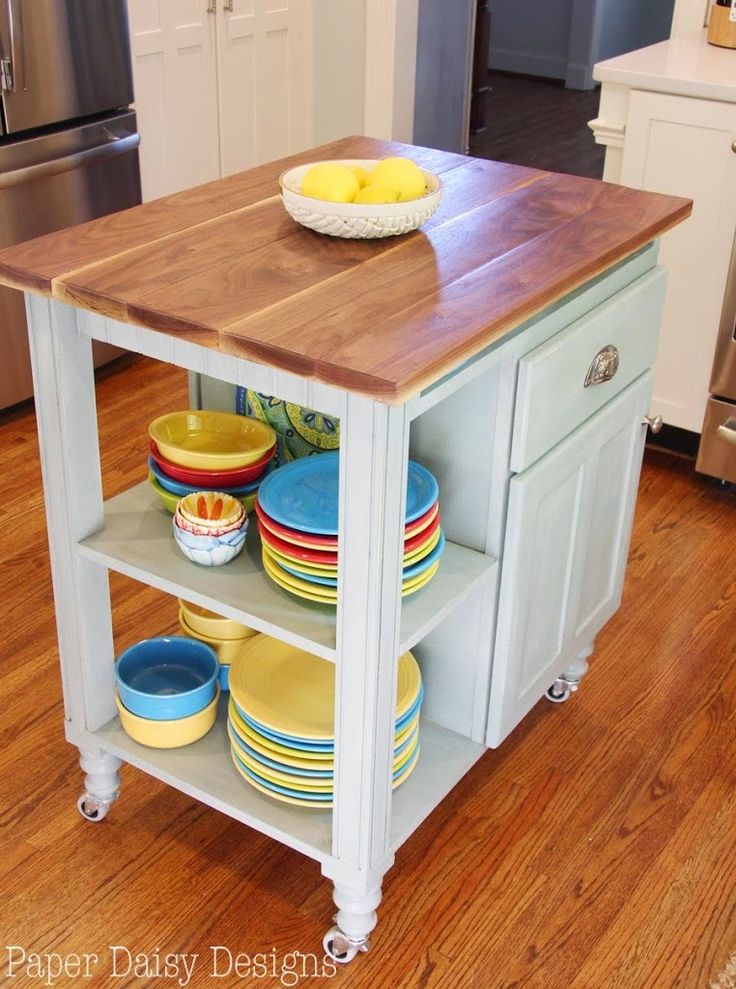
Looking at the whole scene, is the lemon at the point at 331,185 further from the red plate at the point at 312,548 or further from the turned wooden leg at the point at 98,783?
the turned wooden leg at the point at 98,783

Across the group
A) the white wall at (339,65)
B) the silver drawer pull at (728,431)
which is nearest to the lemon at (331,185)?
the silver drawer pull at (728,431)

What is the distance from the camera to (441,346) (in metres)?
1.30

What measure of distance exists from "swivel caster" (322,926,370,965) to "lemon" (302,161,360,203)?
1.00 metres

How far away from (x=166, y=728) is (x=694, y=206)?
1.69 meters

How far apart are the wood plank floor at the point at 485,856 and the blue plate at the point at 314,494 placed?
1.94 feet

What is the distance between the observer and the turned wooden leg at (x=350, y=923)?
5.29ft

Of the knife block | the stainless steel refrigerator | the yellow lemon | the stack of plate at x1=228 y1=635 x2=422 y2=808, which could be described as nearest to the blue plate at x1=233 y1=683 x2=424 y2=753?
the stack of plate at x1=228 y1=635 x2=422 y2=808

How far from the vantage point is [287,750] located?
164 cm

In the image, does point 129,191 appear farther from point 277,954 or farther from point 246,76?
point 277,954

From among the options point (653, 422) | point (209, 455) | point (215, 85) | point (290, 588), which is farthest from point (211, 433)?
point (215, 85)

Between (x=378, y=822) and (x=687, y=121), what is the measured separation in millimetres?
1744

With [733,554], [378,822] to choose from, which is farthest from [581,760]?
[733,554]

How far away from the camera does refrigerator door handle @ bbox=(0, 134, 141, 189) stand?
2879 mm

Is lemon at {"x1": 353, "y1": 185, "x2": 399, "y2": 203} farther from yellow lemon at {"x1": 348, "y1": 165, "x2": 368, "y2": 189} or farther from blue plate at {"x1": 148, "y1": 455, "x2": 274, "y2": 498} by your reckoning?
blue plate at {"x1": 148, "y1": 455, "x2": 274, "y2": 498}
